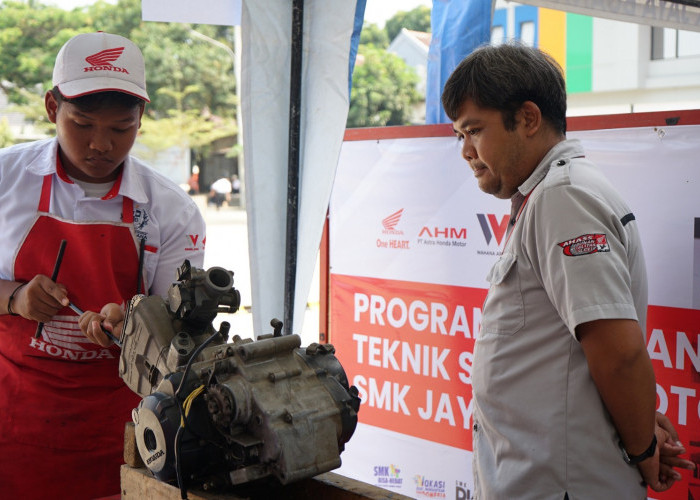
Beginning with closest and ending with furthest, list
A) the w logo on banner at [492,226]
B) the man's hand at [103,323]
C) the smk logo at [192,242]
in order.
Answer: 1. the man's hand at [103,323]
2. the smk logo at [192,242]
3. the w logo on banner at [492,226]

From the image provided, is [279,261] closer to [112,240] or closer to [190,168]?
[112,240]

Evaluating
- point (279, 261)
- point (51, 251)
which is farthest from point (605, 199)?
point (279, 261)

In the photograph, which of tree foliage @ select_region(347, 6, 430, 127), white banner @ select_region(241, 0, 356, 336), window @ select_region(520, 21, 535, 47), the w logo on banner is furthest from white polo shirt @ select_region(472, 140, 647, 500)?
tree foliage @ select_region(347, 6, 430, 127)

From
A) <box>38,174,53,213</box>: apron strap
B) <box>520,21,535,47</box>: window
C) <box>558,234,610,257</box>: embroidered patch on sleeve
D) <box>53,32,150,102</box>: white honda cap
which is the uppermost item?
<box>520,21,535,47</box>: window

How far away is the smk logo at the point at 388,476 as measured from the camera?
3.61 metres

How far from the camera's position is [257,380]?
4.71 feet

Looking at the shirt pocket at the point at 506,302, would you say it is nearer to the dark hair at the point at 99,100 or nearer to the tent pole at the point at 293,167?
the dark hair at the point at 99,100

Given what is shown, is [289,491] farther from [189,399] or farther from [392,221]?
[392,221]

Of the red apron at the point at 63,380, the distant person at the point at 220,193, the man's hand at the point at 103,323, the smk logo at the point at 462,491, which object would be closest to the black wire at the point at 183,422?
the man's hand at the point at 103,323

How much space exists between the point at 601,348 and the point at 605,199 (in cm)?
30

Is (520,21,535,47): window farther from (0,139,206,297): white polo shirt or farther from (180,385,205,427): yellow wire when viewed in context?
(180,385,205,427): yellow wire

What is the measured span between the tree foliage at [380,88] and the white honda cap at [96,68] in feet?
89.7

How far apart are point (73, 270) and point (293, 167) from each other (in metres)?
1.39

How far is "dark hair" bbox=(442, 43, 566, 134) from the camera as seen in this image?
63.2 inches
